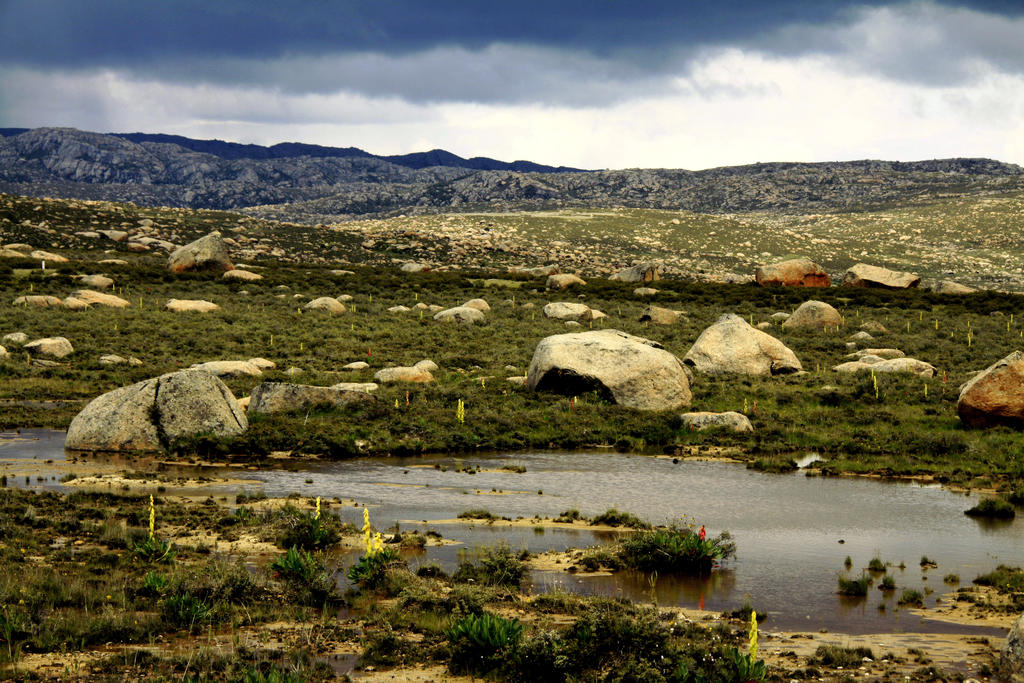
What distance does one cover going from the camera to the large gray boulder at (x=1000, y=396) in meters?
29.5

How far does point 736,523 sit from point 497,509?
577cm

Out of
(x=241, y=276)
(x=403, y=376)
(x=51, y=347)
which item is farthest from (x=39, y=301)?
(x=403, y=376)

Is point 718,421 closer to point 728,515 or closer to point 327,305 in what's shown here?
point 728,515

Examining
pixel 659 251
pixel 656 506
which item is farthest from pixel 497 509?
pixel 659 251

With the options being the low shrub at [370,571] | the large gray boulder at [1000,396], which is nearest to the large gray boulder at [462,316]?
the large gray boulder at [1000,396]

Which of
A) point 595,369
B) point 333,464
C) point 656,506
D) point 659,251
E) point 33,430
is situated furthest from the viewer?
point 659,251

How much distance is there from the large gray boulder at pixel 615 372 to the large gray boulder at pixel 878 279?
51.3 metres

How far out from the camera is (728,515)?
69.7ft

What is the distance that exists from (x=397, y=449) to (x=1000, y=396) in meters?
20.6

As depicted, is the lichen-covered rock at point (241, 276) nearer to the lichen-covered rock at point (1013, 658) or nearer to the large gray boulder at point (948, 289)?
the large gray boulder at point (948, 289)

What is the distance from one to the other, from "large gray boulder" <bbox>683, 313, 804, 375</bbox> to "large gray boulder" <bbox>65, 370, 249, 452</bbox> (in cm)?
2157

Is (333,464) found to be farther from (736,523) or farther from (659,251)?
(659,251)

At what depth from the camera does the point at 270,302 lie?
6344 centimetres

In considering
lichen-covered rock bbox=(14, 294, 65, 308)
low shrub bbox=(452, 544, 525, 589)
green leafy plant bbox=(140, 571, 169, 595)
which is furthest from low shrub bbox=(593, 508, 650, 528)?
lichen-covered rock bbox=(14, 294, 65, 308)
